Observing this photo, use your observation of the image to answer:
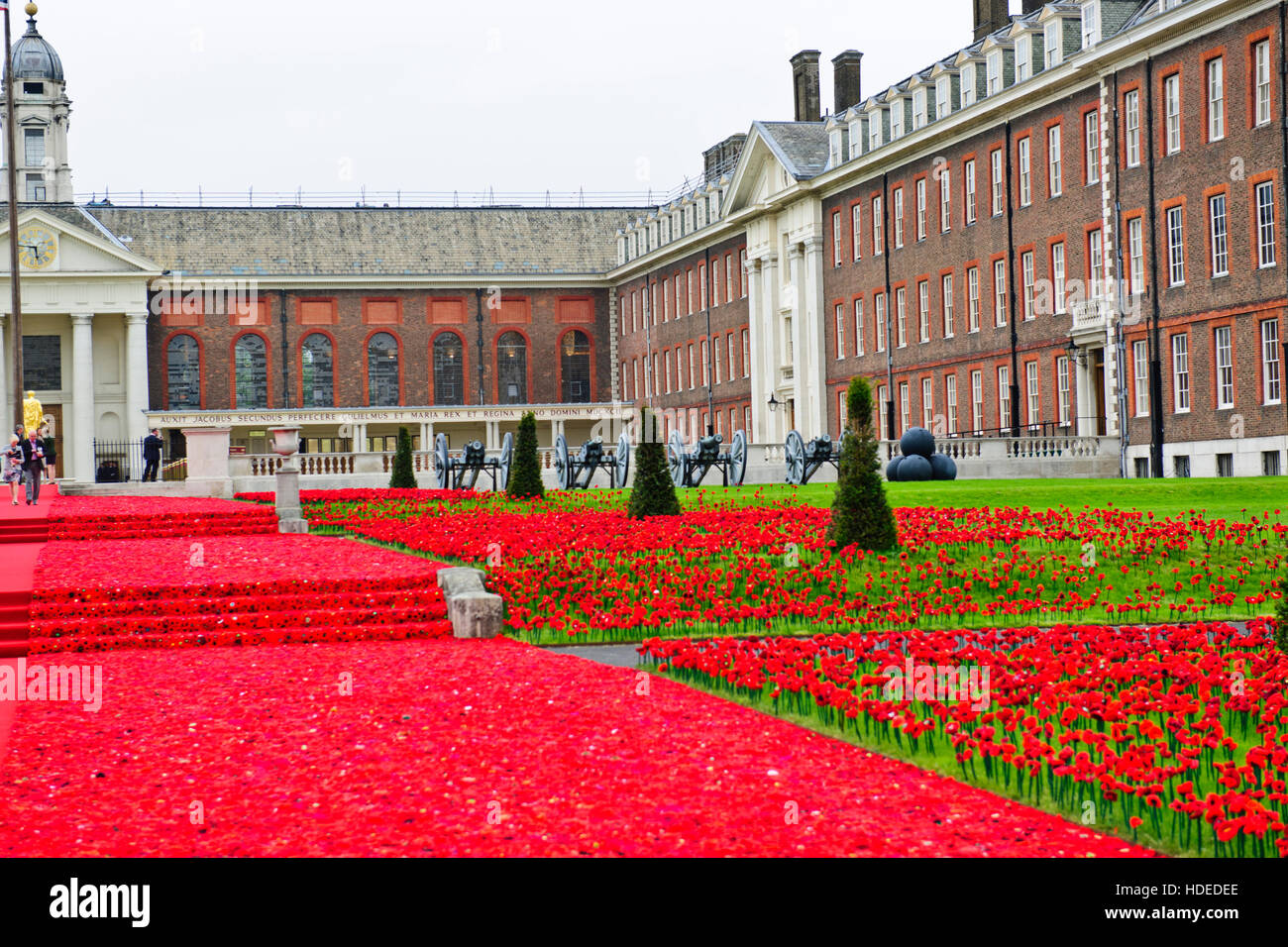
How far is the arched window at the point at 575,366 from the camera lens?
7488 cm

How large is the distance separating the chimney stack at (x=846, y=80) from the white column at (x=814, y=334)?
5563 mm

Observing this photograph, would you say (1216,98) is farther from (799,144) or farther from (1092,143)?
(799,144)

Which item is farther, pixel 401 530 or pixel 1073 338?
pixel 1073 338

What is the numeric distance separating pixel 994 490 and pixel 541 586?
38.0 ft

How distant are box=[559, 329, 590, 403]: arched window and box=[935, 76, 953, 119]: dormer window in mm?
31306

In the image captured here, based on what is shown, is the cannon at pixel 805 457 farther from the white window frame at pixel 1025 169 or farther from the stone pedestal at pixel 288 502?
the white window frame at pixel 1025 169

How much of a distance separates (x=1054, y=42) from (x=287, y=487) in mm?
25281

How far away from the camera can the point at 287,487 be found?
2427 centimetres

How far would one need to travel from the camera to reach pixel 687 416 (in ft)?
218

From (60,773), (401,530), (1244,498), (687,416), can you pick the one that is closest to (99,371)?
(687,416)

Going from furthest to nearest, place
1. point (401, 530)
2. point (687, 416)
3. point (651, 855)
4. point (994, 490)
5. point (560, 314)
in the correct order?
1. point (560, 314)
2. point (687, 416)
3. point (994, 490)
4. point (401, 530)
5. point (651, 855)

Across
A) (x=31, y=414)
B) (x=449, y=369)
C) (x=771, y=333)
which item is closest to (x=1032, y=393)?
(x=771, y=333)

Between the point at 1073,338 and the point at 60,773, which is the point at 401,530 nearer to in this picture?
the point at 60,773

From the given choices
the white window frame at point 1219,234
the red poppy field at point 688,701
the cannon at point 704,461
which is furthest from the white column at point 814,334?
the red poppy field at point 688,701
